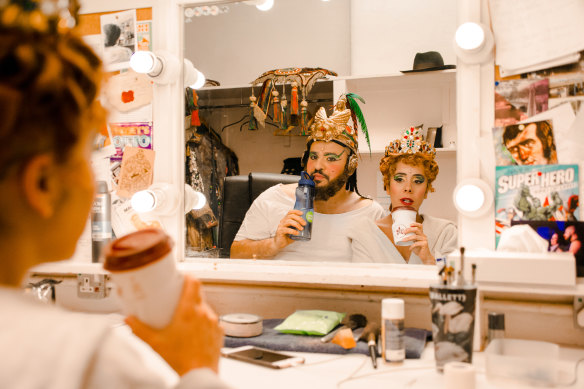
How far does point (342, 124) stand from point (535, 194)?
0.52m

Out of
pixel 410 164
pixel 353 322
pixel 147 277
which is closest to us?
pixel 147 277

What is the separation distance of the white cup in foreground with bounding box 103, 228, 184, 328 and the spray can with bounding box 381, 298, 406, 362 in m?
0.55

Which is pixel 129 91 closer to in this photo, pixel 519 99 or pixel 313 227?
pixel 313 227

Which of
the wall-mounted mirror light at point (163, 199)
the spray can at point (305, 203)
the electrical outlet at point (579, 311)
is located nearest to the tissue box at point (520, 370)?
the electrical outlet at point (579, 311)

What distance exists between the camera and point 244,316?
4.13 ft

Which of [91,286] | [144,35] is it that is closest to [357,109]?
[144,35]

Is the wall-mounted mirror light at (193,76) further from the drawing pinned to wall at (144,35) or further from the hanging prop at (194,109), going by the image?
the drawing pinned to wall at (144,35)

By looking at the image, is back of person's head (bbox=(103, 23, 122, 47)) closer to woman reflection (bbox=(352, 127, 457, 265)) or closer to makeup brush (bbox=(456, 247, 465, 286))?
woman reflection (bbox=(352, 127, 457, 265))

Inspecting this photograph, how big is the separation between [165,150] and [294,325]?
0.68 metres

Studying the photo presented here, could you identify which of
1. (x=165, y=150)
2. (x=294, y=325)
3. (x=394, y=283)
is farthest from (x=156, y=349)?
(x=165, y=150)

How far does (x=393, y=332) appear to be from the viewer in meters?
1.05

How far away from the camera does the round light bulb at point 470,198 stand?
125 cm

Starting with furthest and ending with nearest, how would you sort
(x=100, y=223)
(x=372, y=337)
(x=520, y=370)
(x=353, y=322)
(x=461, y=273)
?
(x=100, y=223), (x=353, y=322), (x=372, y=337), (x=461, y=273), (x=520, y=370)

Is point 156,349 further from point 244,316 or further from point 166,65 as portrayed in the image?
point 166,65
